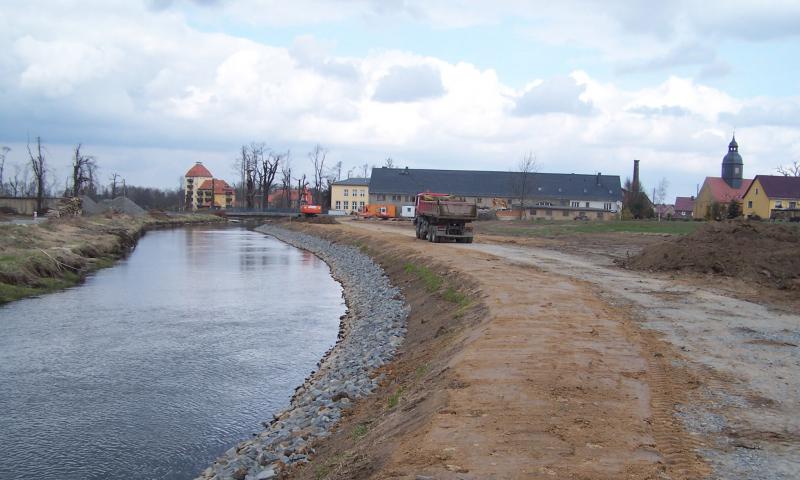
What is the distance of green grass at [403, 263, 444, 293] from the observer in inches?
792

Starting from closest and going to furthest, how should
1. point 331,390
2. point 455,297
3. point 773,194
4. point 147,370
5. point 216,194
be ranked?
1. point 331,390
2. point 147,370
3. point 455,297
4. point 773,194
5. point 216,194

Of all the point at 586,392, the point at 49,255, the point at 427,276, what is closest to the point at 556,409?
the point at 586,392

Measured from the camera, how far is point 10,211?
80.2 m

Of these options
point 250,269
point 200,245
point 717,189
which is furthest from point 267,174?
point 250,269

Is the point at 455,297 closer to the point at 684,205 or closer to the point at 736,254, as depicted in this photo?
the point at 736,254

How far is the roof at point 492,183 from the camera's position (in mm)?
100062

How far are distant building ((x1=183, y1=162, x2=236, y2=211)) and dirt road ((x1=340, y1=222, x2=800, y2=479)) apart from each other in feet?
499

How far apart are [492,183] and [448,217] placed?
236ft

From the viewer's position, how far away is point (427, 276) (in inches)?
878

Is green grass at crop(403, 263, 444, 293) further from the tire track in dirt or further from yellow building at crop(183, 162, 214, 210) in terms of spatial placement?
yellow building at crop(183, 162, 214, 210)

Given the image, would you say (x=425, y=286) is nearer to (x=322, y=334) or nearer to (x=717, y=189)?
(x=322, y=334)

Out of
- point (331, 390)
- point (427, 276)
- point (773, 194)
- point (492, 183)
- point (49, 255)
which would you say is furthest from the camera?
point (492, 183)

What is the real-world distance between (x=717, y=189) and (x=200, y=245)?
76.4m

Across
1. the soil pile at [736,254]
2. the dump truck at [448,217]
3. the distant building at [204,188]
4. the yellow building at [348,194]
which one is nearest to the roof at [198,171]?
the distant building at [204,188]
